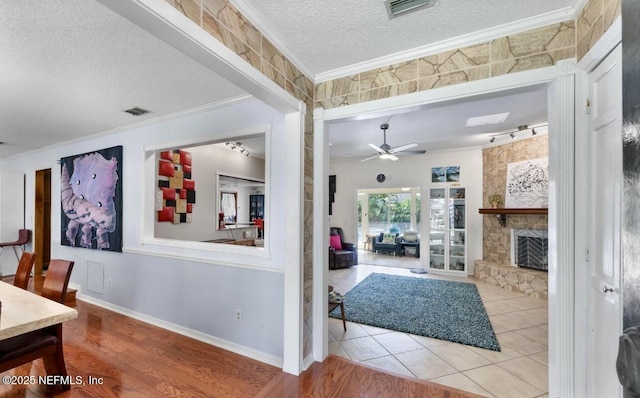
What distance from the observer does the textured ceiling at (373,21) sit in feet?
5.14

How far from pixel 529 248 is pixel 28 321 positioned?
6.28 meters

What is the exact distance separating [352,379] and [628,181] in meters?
2.30

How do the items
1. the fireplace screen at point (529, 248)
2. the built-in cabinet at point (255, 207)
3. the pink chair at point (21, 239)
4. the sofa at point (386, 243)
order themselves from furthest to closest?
1. the sofa at point (386, 243)
2. the built-in cabinet at point (255, 207)
3. the pink chair at point (21, 239)
4. the fireplace screen at point (529, 248)

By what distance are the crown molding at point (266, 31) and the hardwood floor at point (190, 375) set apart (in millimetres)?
2542

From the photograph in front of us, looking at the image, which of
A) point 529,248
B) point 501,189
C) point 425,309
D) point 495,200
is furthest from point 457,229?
point 425,309

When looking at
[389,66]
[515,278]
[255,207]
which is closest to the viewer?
[389,66]

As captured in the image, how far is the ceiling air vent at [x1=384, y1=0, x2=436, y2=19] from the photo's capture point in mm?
1529

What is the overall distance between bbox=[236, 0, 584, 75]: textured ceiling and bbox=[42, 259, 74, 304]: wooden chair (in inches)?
96.5

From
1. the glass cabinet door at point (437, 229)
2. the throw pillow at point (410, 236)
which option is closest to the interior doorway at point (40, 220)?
the glass cabinet door at point (437, 229)

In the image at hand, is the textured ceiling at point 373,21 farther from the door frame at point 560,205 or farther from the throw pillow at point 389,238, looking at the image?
the throw pillow at point 389,238

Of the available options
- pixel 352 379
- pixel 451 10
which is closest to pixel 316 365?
pixel 352 379

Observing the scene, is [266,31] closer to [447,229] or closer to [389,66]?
[389,66]

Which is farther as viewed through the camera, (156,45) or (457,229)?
(457,229)

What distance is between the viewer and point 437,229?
235 inches
